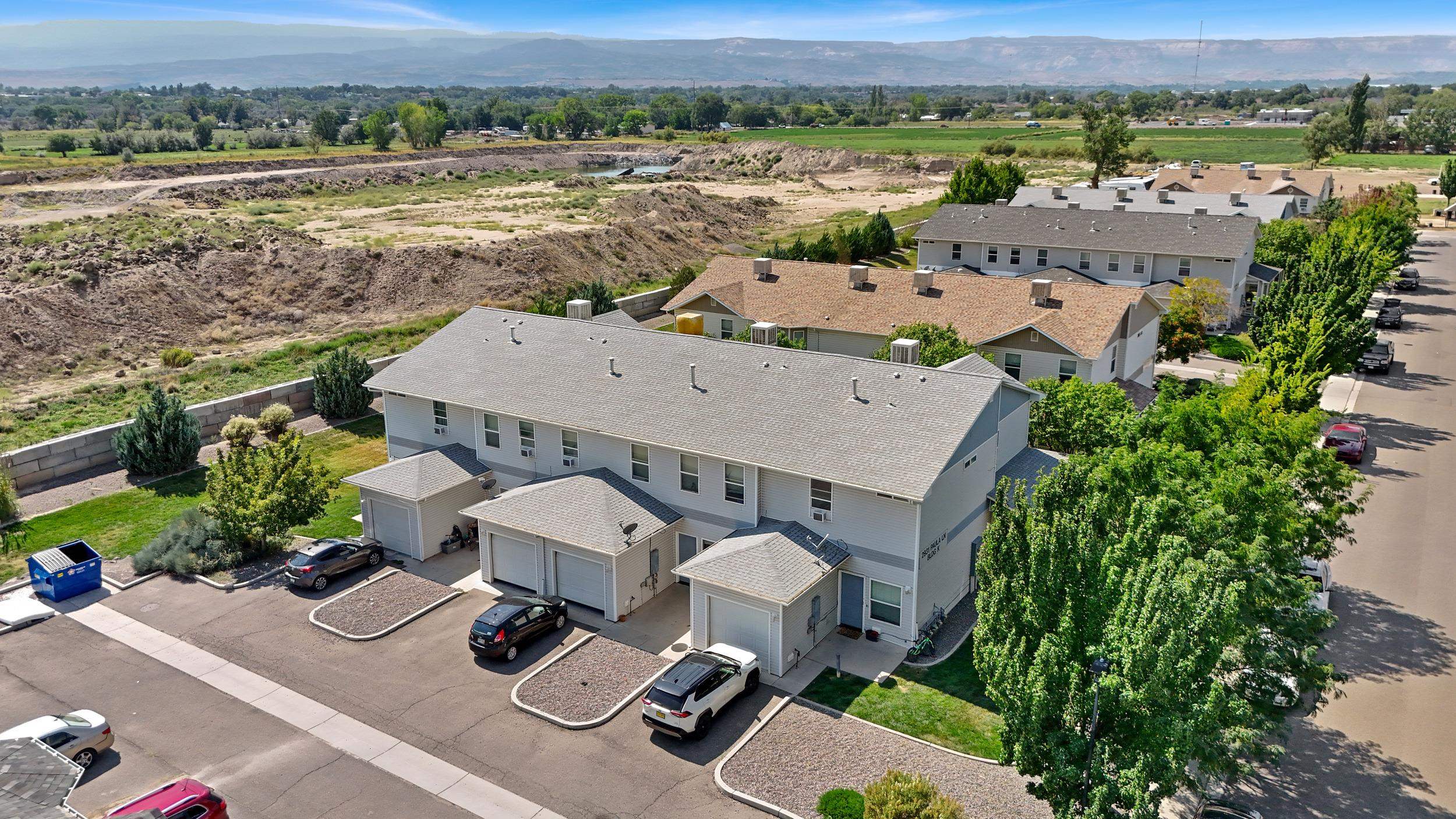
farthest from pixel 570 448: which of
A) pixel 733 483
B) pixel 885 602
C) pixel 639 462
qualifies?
pixel 885 602

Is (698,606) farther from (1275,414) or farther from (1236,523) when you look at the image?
(1275,414)

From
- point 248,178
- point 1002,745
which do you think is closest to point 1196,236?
point 1002,745

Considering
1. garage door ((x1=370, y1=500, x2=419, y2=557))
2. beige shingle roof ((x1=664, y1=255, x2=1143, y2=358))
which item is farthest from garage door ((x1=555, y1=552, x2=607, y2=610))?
beige shingle roof ((x1=664, y1=255, x2=1143, y2=358))

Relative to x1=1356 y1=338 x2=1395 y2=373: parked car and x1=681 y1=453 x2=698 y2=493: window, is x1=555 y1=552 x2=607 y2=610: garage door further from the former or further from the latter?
x1=1356 y1=338 x2=1395 y2=373: parked car

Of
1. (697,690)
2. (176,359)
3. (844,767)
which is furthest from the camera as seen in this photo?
(176,359)

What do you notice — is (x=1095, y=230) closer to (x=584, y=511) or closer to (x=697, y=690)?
(x=584, y=511)

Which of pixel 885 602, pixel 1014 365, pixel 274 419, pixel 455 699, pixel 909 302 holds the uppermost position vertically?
pixel 909 302

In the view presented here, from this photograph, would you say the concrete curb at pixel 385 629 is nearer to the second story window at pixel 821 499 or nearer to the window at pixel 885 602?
the second story window at pixel 821 499
